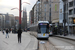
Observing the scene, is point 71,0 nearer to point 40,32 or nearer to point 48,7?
point 40,32

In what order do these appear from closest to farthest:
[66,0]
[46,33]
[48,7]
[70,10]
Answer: [46,33] → [70,10] → [66,0] → [48,7]

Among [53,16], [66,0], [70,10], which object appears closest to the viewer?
[70,10]

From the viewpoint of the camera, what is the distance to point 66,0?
47.8 m

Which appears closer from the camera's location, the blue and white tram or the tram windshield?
the blue and white tram

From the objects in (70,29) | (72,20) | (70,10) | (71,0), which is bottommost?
(70,29)

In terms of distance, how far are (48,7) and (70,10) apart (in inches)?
1885

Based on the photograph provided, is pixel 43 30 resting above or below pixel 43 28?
below

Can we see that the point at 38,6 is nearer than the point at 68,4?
No

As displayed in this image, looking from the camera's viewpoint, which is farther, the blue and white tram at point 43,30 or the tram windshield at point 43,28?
the tram windshield at point 43,28

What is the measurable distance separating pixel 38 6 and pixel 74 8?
69690 millimetres

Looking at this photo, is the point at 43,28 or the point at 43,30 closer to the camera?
the point at 43,30

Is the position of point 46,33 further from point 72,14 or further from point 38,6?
point 38,6

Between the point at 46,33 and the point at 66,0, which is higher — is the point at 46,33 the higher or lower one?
the lower one

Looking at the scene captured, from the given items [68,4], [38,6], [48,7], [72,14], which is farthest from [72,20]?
[38,6]
